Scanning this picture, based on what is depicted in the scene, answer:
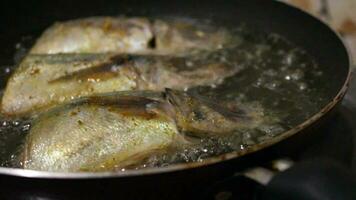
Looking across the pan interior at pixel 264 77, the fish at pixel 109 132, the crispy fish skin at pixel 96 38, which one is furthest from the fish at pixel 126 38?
the fish at pixel 109 132

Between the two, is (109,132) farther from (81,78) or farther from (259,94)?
(259,94)

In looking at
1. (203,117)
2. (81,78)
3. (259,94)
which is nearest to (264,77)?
(259,94)

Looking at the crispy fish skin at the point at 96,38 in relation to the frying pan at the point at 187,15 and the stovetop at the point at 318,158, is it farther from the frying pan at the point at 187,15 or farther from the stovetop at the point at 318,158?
the stovetop at the point at 318,158

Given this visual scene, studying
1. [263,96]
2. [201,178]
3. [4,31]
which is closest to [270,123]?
[263,96]

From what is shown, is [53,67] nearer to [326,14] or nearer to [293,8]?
[293,8]

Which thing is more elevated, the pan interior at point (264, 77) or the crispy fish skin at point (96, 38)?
the crispy fish skin at point (96, 38)

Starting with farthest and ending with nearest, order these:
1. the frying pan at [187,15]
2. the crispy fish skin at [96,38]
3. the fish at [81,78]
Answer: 1. the crispy fish skin at [96,38]
2. the fish at [81,78]
3. the frying pan at [187,15]

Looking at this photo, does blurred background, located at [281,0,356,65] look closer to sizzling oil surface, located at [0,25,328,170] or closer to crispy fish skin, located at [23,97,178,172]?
sizzling oil surface, located at [0,25,328,170]

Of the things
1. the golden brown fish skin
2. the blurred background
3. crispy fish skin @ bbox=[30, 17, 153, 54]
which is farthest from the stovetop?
crispy fish skin @ bbox=[30, 17, 153, 54]
